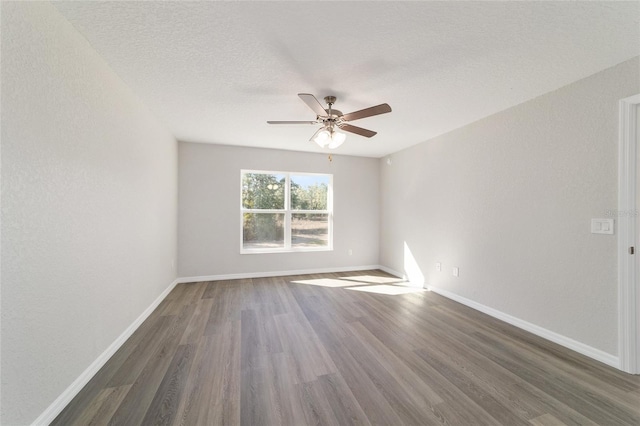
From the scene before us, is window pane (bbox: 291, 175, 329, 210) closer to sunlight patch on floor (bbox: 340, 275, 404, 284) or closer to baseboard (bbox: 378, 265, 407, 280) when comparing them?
sunlight patch on floor (bbox: 340, 275, 404, 284)

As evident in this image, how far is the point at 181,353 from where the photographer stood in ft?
6.64

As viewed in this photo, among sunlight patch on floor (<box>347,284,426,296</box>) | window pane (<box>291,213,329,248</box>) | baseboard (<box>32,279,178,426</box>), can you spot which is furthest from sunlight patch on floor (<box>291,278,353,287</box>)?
baseboard (<box>32,279,178,426</box>)

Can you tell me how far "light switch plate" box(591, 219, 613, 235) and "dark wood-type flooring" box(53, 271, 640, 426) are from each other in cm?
109

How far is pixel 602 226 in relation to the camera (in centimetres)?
197

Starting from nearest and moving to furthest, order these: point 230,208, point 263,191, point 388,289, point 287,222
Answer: point 388,289 < point 230,208 < point 263,191 < point 287,222

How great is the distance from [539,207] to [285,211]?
372 centimetres

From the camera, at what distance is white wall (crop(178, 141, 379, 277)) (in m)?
4.05

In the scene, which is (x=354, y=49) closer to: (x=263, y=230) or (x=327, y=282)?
(x=327, y=282)

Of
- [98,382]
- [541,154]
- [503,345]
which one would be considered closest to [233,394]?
[98,382]

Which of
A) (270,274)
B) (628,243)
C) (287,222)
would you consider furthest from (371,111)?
(270,274)

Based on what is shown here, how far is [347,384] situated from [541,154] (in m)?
2.84

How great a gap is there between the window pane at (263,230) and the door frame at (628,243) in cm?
423

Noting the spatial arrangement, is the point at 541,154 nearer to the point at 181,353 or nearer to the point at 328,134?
the point at 328,134

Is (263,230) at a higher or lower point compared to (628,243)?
lower
